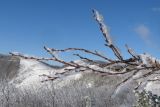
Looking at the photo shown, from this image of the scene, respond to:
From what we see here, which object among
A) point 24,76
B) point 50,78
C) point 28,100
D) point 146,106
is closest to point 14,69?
point 24,76

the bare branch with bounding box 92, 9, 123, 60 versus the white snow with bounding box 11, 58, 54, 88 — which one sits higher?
the white snow with bounding box 11, 58, 54, 88

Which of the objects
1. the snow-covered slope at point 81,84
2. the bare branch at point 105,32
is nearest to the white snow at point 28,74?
the snow-covered slope at point 81,84

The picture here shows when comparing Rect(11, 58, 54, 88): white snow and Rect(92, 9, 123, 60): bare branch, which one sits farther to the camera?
Rect(11, 58, 54, 88): white snow

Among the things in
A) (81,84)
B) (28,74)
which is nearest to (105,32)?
(81,84)

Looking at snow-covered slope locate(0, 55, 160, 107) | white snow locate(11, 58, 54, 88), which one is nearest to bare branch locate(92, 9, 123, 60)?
snow-covered slope locate(0, 55, 160, 107)

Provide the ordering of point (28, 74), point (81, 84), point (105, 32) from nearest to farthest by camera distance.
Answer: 1. point (105, 32)
2. point (81, 84)
3. point (28, 74)

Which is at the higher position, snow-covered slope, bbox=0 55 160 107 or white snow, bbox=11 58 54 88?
white snow, bbox=11 58 54 88

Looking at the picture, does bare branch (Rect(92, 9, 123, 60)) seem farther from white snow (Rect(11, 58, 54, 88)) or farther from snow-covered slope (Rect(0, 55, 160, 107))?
white snow (Rect(11, 58, 54, 88))

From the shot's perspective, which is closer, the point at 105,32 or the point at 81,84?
the point at 105,32

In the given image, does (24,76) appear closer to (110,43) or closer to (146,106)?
(146,106)

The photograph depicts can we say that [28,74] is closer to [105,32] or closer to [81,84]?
[81,84]

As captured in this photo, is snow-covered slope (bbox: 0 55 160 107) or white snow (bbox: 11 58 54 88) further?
white snow (bbox: 11 58 54 88)

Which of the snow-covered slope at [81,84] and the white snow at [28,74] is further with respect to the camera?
the white snow at [28,74]

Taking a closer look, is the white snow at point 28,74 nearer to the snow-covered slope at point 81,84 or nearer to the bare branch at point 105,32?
the snow-covered slope at point 81,84
